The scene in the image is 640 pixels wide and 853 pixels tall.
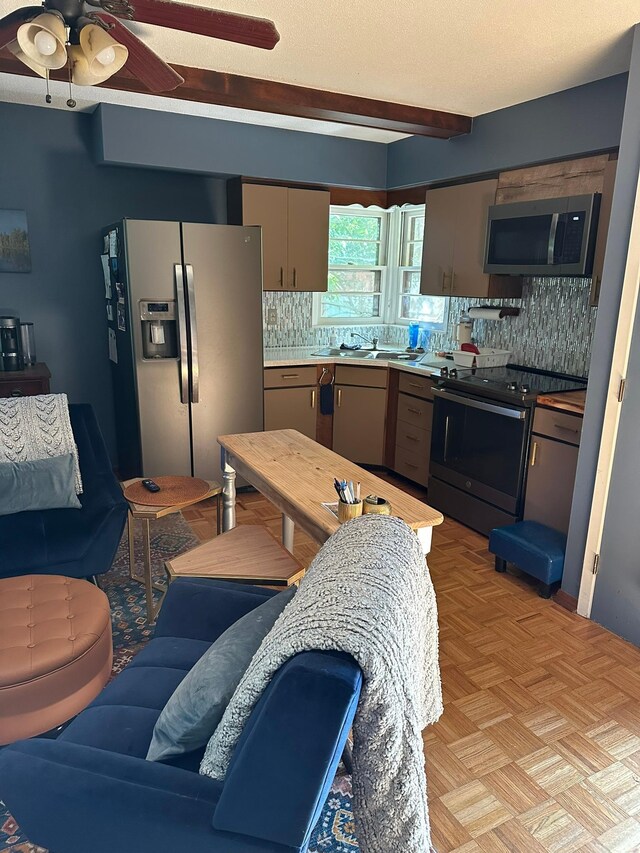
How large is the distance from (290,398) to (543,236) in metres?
1.96

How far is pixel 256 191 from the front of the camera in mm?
4230

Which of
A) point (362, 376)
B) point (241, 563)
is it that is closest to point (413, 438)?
point (362, 376)

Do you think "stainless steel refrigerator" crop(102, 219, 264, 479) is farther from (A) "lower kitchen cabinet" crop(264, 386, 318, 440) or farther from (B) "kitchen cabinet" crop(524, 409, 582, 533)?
(B) "kitchen cabinet" crop(524, 409, 582, 533)

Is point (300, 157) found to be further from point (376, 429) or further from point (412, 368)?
point (376, 429)

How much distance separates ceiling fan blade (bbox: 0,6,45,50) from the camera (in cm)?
162

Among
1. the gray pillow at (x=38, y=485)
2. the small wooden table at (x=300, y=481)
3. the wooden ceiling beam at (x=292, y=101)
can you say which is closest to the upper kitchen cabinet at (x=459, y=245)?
the wooden ceiling beam at (x=292, y=101)

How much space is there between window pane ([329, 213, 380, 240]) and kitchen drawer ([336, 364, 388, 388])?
1232 millimetres

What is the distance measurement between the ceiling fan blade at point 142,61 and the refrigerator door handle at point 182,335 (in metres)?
1.60

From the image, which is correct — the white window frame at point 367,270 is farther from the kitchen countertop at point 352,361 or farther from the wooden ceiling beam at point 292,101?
the wooden ceiling beam at point 292,101

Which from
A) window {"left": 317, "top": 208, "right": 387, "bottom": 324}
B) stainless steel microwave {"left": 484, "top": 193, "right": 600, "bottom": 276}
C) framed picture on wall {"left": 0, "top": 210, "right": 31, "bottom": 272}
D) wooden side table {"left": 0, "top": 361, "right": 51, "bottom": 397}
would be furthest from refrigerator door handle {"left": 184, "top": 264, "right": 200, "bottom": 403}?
stainless steel microwave {"left": 484, "top": 193, "right": 600, "bottom": 276}

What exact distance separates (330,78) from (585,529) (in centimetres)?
250

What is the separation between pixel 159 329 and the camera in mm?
3760

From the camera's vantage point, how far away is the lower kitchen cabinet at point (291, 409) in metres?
4.32

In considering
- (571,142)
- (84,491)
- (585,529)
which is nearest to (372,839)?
Answer: (585,529)
